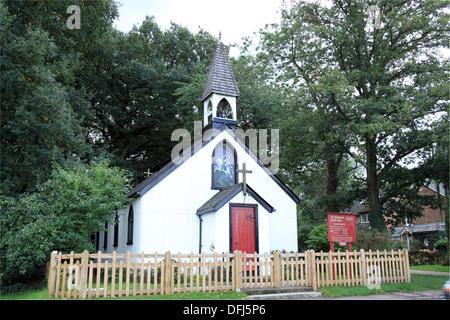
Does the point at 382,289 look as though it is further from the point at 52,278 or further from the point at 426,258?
the point at 426,258

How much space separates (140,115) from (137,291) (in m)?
26.0

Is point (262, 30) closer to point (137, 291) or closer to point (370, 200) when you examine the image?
point (370, 200)

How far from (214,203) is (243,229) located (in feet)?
5.27

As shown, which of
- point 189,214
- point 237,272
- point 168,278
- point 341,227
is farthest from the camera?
point 189,214

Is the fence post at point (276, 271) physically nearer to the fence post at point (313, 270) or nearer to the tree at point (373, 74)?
the fence post at point (313, 270)

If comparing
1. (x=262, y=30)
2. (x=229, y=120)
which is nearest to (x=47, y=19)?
(x=229, y=120)

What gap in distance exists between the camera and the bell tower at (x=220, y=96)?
19.7 meters

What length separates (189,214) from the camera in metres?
17.0

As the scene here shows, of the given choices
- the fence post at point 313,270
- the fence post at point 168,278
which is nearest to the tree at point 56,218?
the fence post at point 168,278

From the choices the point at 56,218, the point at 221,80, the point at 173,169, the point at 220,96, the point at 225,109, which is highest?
the point at 221,80

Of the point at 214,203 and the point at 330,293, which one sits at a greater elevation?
the point at 214,203

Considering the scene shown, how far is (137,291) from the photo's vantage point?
419 inches

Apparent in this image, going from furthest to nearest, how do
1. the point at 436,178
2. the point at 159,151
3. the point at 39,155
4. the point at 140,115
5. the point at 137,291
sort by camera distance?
the point at 159,151, the point at 140,115, the point at 436,178, the point at 39,155, the point at 137,291

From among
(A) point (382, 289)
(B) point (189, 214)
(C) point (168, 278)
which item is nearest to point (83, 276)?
(C) point (168, 278)
